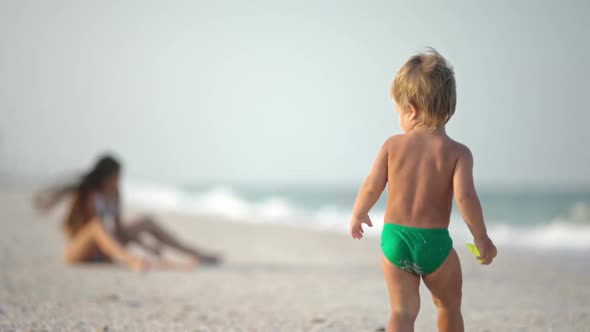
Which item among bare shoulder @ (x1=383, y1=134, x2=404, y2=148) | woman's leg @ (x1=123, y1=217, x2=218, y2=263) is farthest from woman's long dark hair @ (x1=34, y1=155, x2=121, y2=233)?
bare shoulder @ (x1=383, y1=134, x2=404, y2=148)

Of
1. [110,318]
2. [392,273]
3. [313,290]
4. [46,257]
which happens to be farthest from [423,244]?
[46,257]

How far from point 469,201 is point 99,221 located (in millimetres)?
5252

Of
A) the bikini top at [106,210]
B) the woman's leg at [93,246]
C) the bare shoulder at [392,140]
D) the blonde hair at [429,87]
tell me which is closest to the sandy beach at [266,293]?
the woman's leg at [93,246]

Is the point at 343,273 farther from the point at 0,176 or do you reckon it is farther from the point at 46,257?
the point at 0,176

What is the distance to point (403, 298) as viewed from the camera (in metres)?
2.52

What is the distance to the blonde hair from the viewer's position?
2.48m

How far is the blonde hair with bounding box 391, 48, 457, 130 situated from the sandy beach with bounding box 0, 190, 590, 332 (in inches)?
63.1

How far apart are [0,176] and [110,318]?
43761mm

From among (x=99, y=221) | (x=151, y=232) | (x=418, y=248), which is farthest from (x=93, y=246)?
(x=418, y=248)

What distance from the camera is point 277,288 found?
5.60 metres

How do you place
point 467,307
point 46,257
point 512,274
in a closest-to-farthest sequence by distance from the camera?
point 467,307, point 512,274, point 46,257

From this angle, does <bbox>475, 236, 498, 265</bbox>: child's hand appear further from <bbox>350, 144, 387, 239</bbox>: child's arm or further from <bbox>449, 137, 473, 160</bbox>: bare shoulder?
<bbox>350, 144, 387, 239</bbox>: child's arm

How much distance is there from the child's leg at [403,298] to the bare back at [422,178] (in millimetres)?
Result: 246

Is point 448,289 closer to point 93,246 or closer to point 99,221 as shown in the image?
point 99,221
